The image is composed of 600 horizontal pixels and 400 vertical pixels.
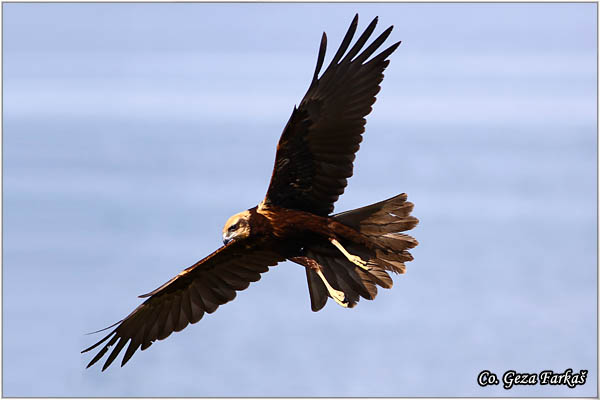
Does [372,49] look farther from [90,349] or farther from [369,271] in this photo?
[90,349]

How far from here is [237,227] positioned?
37.4ft

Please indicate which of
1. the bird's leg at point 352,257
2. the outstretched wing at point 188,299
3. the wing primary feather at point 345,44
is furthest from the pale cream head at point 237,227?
the wing primary feather at point 345,44

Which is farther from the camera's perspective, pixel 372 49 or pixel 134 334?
pixel 134 334

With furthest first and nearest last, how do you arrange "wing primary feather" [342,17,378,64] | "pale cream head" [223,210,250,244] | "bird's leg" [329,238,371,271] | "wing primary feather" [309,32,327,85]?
1. "pale cream head" [223,210,250,244]
2. "bird's leg" [329,238,371,271]
3. "wing primary feather" [342,17,378,64]
4. "wing primary feather" [309,32,327,85]

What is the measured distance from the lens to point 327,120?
11.0 metres

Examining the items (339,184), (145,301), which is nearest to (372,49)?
(339,184)

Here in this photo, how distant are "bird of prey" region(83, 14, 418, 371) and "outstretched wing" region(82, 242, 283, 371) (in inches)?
0.4

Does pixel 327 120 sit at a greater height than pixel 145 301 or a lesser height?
greater

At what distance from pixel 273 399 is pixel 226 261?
1.54 metres

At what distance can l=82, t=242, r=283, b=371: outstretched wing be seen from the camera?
39.4ft

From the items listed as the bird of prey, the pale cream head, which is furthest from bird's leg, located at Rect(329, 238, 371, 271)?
the pale cream head

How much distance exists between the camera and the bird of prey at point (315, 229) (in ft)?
36.1

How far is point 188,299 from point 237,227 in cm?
121

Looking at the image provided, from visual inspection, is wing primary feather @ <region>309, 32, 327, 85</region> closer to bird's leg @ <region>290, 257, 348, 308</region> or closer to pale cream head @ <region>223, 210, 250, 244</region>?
pale cream head @ <region>223, 210, 250, 244</region>
